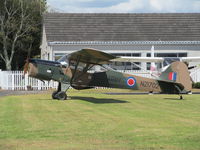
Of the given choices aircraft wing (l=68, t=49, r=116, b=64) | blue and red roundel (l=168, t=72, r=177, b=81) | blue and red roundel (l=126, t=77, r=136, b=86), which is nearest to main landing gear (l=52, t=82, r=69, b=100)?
aircraft wing (l=68, t=49, r=116, b=64)

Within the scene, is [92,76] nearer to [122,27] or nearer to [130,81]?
[130,81]

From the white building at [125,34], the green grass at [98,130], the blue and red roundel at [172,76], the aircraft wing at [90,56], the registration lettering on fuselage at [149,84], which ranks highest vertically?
the white building at [125,34]

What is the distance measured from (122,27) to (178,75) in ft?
60.1

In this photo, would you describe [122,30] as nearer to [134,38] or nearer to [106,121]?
[134,38]

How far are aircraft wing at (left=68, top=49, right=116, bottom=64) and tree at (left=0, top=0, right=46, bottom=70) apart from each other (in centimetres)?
2602

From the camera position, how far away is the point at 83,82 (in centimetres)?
1906

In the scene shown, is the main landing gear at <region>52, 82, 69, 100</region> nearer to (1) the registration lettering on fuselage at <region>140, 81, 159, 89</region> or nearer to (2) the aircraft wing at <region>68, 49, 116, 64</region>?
(2) the aircraft wing at <region>68, 49, 116, 64</region>

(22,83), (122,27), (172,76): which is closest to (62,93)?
(172,76)

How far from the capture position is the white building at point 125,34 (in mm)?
34312

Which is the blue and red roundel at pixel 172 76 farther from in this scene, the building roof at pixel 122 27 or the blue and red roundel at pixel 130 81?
the building roof at pixel 122 27

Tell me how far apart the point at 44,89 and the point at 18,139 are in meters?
21.6

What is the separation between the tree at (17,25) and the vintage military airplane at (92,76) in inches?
1007

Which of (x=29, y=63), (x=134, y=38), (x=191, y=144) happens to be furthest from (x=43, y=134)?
(x=134, y=38)

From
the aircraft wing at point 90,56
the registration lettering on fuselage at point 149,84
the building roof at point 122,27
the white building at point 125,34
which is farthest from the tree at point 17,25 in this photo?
the registration lettering on fuselage at point 149,84
